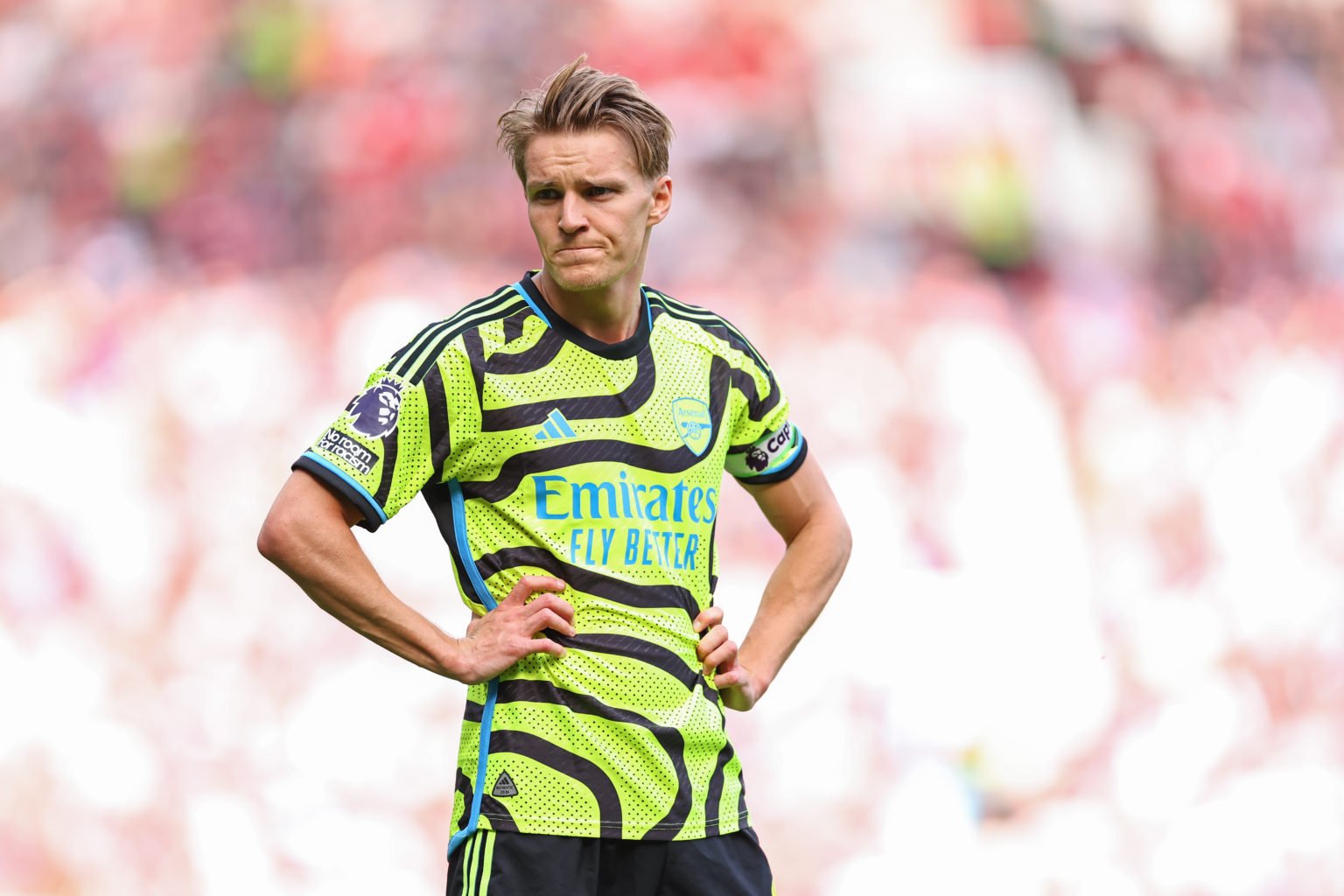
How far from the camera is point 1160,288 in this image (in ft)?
18.2

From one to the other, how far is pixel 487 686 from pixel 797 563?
2.16 feet

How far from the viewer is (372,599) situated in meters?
2.37

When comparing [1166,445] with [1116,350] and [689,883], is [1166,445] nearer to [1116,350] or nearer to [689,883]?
[1116,350]

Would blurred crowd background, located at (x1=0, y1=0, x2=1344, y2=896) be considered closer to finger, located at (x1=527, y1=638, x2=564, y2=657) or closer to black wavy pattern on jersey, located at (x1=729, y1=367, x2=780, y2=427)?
black wavy pattern on jersey, located at (x1=729, y1=367, x2=780, y2=427)

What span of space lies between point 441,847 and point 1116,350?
266 cm

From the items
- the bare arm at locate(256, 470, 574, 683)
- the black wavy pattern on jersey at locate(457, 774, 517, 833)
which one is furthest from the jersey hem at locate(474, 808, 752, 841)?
the bare arm at locate(256, 470, 574, 683)

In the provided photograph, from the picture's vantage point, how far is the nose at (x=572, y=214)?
2404 millimetres

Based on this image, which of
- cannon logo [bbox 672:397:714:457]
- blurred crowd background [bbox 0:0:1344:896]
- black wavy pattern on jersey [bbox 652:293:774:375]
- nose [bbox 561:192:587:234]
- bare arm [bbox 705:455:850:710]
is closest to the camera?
nose [bbox 561:192:587:234]

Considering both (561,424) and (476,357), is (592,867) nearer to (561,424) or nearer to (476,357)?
(561,424)

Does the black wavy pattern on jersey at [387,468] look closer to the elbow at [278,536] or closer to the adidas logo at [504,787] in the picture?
the elbow at [278,536]

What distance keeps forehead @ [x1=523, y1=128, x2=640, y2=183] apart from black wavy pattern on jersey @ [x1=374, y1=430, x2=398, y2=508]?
44 centimetres

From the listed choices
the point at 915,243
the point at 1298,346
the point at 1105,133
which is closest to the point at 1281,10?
the point at 1105,133

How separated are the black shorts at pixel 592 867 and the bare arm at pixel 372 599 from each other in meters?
0.24

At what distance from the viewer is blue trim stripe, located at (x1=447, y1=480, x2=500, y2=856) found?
2371 millimetres
